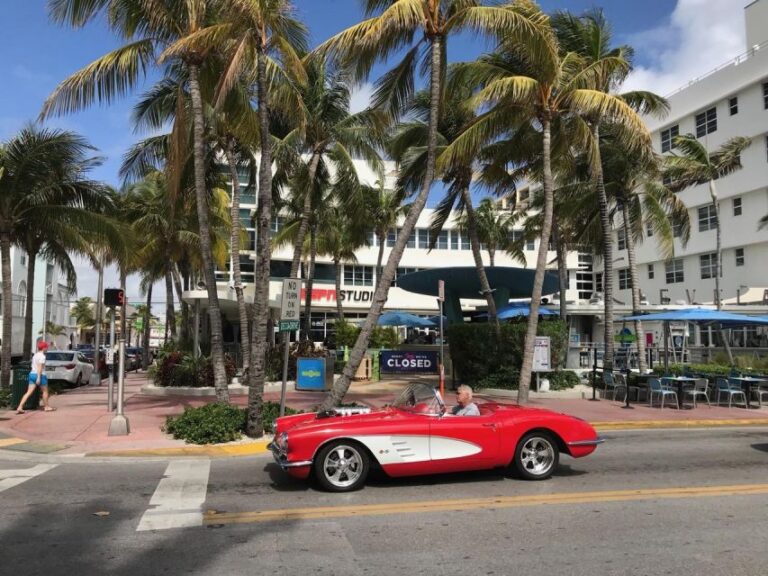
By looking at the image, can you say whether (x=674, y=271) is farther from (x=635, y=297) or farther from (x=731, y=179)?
(x=635, y=297)

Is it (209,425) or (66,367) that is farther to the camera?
(66,367)

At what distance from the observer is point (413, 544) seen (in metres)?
5.46

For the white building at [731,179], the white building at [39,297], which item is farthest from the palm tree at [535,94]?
the white building at [39,297]

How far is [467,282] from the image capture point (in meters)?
23.2

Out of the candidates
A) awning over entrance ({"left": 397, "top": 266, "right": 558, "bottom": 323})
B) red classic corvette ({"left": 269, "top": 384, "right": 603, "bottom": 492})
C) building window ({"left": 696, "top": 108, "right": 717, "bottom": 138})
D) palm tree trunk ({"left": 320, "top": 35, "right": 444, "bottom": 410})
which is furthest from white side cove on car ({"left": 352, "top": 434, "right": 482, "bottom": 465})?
building window ({"left": 696, "top": 108, "right": 717, "bottom": 138})

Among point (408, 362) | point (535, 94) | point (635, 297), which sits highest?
point (535, 94)

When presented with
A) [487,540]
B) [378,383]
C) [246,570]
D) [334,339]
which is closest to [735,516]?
[487,540]

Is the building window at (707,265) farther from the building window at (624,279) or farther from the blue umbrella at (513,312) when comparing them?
the blue umbrella at (513,312)

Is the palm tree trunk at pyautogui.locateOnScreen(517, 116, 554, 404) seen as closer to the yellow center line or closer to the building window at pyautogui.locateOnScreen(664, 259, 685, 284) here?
the yellow center line

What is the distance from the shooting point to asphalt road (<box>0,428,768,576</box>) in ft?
16.4

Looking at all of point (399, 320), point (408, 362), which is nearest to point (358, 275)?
point (399, 320)

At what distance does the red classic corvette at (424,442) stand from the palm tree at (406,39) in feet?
13.1

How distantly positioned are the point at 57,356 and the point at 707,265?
41.4 metres

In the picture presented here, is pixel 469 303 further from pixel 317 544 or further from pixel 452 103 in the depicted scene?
pixel 317 544
